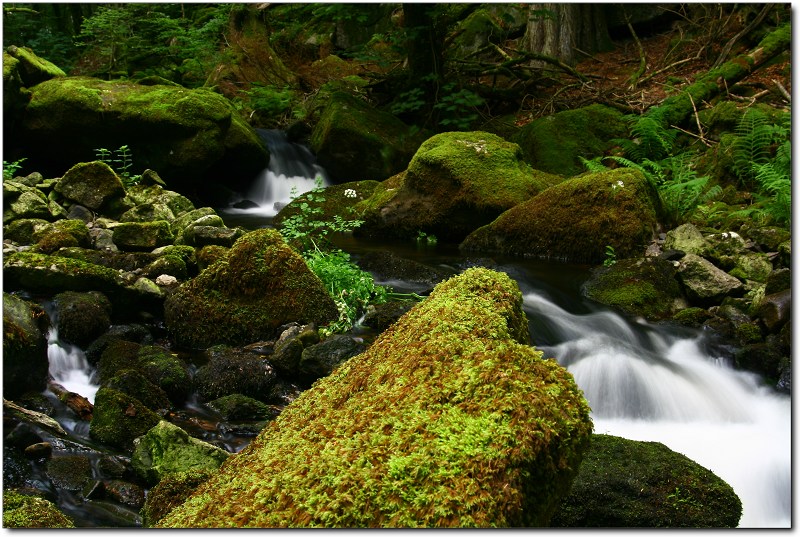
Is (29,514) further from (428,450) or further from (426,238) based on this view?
(426,238)

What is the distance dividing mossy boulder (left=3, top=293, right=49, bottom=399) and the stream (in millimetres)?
314

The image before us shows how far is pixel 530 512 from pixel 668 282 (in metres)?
5.72

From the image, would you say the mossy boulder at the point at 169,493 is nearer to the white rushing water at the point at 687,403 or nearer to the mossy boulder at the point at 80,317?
the mossy boulder at the point at 80,317

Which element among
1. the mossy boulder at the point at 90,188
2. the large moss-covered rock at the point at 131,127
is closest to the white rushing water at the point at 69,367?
the mossy boulder at the point at 90,188

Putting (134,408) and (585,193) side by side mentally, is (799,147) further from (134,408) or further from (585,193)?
(585,193)

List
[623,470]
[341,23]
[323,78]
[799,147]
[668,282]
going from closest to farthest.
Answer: [623,470] → [799,147] → [668,282] → [323,78] → [341,23]

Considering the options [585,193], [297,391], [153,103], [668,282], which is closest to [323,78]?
[153,103]

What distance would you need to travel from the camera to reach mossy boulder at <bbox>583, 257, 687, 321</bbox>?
22.0ft

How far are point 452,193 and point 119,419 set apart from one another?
247 inches

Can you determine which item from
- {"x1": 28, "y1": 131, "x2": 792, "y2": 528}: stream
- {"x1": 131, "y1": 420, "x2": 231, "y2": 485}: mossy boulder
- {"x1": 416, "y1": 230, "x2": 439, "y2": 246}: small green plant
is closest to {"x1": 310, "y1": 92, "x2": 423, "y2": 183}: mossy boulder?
{"x1": 416, "y1": 230, "x2": 439, "y2": 246}: small green plant

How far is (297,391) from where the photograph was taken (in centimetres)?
498

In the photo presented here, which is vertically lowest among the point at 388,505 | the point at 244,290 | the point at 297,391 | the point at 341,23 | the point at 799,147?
the point at 297,391

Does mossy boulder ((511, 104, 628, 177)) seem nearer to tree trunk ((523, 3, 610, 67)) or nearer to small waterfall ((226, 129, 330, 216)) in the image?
tree trunk ((523, 3, 610, 67))

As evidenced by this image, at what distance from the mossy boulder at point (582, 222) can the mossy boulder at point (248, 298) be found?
355 centimetres
